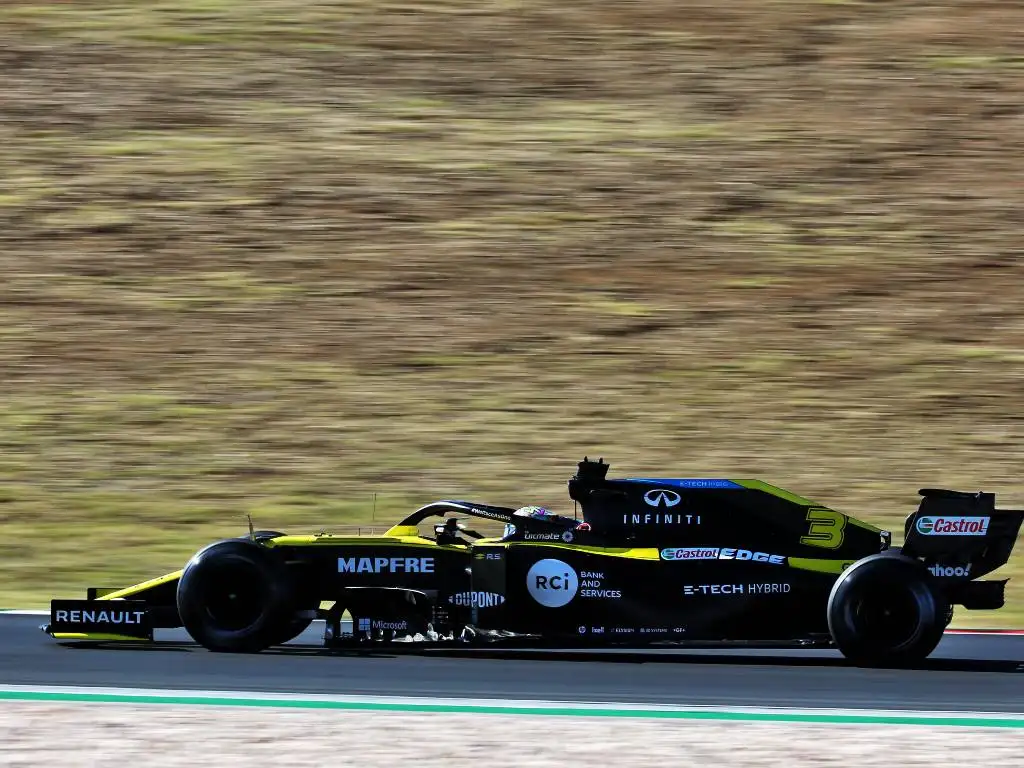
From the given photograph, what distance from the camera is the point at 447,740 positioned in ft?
21.3

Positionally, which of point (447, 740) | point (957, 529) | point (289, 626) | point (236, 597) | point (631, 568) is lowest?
point (447, 740)

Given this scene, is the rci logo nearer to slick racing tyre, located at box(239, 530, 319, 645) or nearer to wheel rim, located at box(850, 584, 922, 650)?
slick racing tyre, located at box(239, 530, 319, 645)

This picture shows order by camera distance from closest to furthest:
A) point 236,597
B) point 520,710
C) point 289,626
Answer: point 520,710, point 236,597, point 289,626

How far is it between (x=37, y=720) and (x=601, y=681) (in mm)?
2650

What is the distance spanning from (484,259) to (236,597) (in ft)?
39.4

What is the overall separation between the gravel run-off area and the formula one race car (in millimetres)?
1549

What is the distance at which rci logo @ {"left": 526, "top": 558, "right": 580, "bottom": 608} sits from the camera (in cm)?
859

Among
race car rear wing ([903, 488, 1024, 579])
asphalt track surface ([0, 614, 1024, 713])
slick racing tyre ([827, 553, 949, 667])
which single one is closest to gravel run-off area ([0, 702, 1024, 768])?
asphalt track surface ([0, 614, 1024, 713])

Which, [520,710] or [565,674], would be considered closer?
[520,710]

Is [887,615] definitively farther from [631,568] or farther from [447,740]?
[447,740]

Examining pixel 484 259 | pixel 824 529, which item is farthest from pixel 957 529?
pixel 484 259

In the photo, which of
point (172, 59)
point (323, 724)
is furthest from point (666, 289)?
point (323, 724)

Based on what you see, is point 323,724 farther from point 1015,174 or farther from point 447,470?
point 1015,174

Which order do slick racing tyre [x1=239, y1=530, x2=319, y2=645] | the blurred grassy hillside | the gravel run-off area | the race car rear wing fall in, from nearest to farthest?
the gravel run-off area → the race car rear wing → slick racing tyre [x1=239, y1=530, x2=319, y2=645] → the blurred grassy hillside
